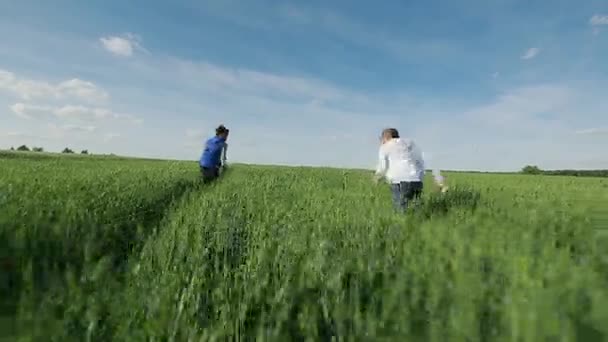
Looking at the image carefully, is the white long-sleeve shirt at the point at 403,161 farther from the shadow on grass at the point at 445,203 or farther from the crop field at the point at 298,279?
the crop field at the point at 298,279

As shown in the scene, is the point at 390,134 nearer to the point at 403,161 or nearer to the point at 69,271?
the point at 403,161

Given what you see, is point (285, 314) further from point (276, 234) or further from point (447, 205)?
point (447, 205)

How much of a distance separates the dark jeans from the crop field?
0.72 meters

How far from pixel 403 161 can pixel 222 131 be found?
6.19 m

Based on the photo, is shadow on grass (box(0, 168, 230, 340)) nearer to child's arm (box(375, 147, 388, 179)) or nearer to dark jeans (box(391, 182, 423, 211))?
child's arm (box(375, 147, 388, 179))

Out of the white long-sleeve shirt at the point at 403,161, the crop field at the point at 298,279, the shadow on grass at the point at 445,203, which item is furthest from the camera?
the shadow on grass at the point at 445,203

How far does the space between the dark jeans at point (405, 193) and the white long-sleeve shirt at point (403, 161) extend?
0.10 m

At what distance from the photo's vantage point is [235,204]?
869cm

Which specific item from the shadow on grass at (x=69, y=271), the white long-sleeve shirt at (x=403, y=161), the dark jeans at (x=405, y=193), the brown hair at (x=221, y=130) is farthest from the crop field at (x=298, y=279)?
the brown hair at (x=221, y=130)

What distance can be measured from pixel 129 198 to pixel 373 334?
747 centimetres

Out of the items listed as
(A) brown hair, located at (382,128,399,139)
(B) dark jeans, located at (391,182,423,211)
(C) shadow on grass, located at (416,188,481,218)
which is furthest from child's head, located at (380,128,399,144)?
(C) shadow on grass, located at (416,188,481,218)

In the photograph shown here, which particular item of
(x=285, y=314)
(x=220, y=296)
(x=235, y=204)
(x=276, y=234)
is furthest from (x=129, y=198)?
(x=285, y=314)

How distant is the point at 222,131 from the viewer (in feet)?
41.2

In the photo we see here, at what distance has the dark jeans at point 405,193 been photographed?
26.6 feet
